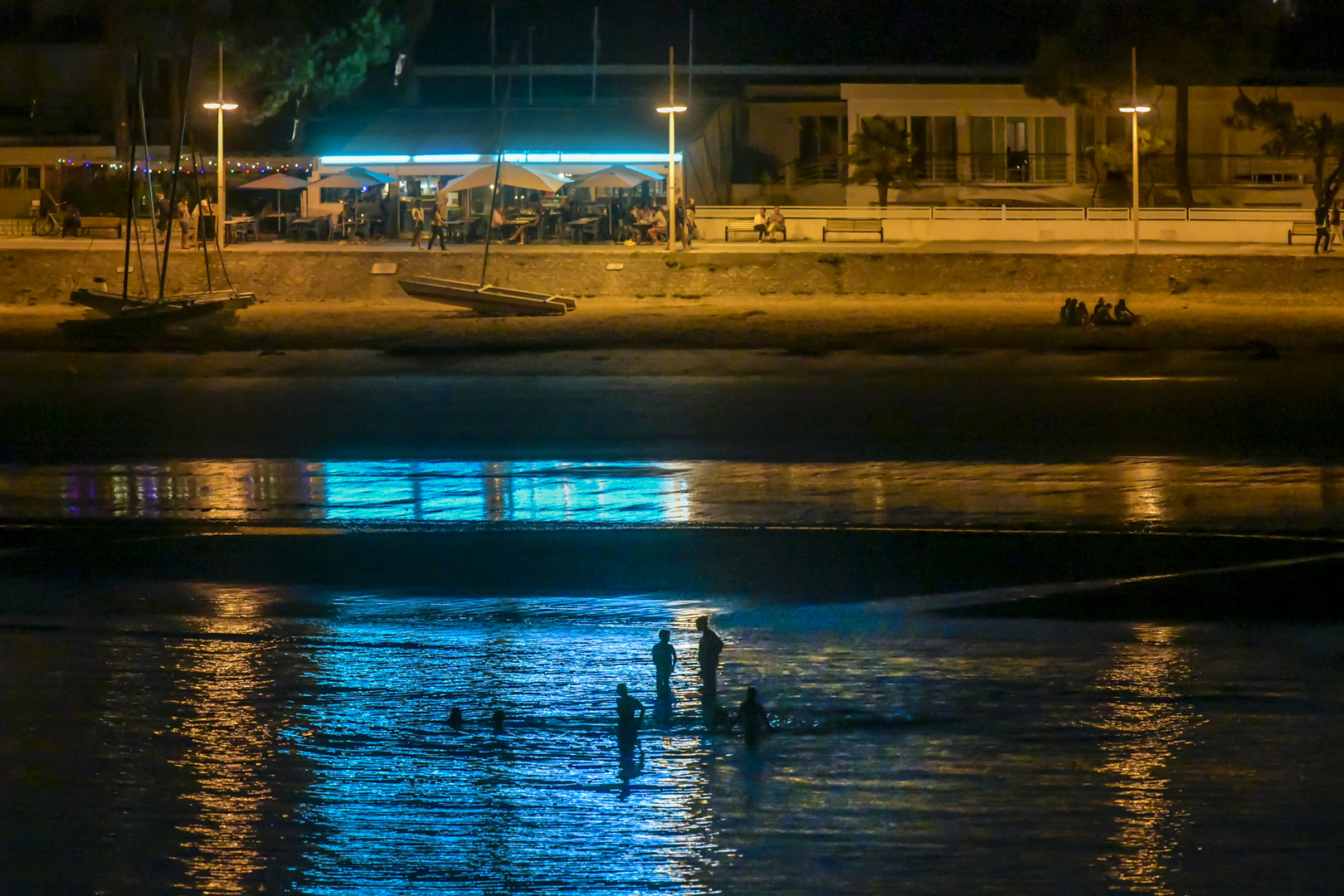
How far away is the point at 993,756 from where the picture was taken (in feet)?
24.9

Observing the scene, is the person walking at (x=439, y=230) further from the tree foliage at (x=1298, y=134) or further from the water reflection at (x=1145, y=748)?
the water reflection at (x=1145, y=748)

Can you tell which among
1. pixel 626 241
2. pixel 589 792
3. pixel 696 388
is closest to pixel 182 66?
pixel 626 241

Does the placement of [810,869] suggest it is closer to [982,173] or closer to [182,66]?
[982,173]

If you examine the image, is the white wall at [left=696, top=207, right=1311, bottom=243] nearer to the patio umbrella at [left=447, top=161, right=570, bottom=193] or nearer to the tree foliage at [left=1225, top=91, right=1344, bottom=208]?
the tree foliage at [left=1225, top=91, right=1344, bottom=208]

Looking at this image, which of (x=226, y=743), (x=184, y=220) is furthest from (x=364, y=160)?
(x=226, y=743)

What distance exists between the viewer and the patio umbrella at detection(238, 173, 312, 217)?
39.4 m

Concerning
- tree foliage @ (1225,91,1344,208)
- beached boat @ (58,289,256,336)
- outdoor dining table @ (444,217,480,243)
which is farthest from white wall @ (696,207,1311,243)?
beached boat @ (58,289,256,336)

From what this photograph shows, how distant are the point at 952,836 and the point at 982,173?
40467 mm

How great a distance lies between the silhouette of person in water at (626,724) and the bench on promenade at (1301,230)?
106 feet

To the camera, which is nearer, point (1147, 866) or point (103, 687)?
point (1147, 866)

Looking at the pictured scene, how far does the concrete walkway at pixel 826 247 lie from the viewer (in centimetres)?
3394

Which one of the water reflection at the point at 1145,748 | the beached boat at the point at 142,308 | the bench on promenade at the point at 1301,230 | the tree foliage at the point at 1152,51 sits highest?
the tree foliage at the point at 1152,51

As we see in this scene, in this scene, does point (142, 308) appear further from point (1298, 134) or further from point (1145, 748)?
point (1298, 134)

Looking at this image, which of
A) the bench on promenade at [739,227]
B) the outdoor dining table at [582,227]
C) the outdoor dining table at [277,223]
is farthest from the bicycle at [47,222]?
the bench on promenade at [739,227]
